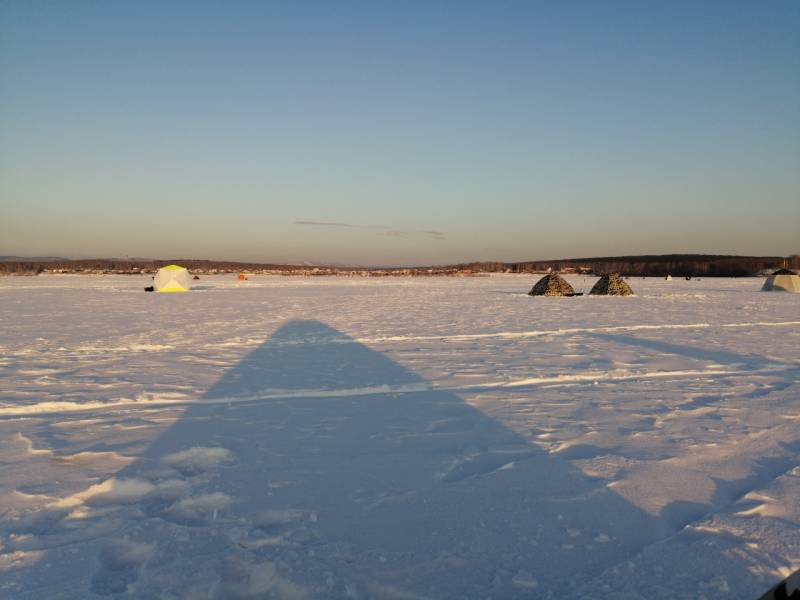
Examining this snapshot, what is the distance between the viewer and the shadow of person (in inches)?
76.1

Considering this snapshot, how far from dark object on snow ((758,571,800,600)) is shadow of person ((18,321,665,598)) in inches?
28.5

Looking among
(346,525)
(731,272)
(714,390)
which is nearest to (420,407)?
(346,525)

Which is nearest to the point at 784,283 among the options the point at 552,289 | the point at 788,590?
the point at 552,289

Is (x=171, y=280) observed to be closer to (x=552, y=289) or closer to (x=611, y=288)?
(x=552, y=289)

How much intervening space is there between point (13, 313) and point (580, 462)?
15362 mm

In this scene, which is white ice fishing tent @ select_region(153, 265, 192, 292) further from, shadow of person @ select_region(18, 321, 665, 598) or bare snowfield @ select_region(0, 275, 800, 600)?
shadow of person @ select_region(18, 321, 665, 598)

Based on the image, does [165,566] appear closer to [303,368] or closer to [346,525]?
[346,525]

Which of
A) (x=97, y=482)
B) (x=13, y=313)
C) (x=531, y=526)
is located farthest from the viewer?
(x=13, y=313)

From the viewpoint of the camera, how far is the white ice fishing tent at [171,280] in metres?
26.7

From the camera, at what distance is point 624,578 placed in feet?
6.26

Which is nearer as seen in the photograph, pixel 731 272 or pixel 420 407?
pixel 420 407

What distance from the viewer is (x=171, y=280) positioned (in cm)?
2692

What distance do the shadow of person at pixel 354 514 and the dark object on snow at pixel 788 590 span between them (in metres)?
0.72

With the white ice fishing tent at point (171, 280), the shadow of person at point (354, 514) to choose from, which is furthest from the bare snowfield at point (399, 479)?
the white ice fishing tent at point (171, 280)
